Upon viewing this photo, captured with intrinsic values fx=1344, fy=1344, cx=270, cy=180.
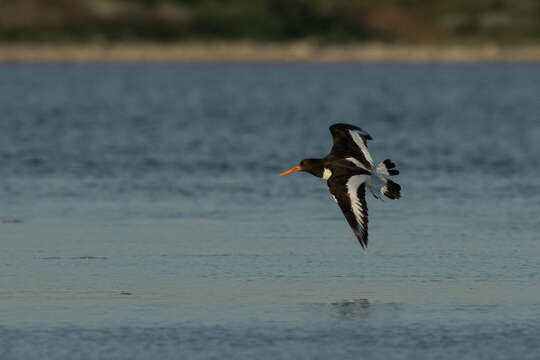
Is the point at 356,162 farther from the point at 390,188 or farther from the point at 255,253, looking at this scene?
the point at 255,253

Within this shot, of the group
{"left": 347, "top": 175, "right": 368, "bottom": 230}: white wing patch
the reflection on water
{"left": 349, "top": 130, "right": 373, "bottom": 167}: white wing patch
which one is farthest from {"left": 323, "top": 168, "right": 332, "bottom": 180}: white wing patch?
the reflection on water

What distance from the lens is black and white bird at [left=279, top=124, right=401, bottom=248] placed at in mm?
17391

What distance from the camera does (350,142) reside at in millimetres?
19062

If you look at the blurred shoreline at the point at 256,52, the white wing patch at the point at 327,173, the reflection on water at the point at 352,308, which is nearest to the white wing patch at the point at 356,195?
the white wing patch at the point at 327,173

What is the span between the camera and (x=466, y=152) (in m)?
35.3

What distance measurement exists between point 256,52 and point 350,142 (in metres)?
171

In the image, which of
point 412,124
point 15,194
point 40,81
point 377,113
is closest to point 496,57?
point 40,81

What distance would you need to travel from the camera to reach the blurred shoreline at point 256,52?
18462cm

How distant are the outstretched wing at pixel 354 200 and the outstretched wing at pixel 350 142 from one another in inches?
24.0

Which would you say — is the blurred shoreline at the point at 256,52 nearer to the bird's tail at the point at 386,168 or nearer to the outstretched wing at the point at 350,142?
the outstretched wing at the point at 350,142

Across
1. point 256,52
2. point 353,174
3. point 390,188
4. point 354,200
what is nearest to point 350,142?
point 353,174

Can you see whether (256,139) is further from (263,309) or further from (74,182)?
(263,309)

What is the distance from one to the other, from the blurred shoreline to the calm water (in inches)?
5729

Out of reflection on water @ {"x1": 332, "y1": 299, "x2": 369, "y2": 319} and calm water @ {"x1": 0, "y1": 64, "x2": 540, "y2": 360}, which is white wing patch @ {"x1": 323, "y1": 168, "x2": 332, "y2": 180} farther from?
reflection on water @ {"x1": 332, "y1": 299, "x2": 369, "y2": 319}
